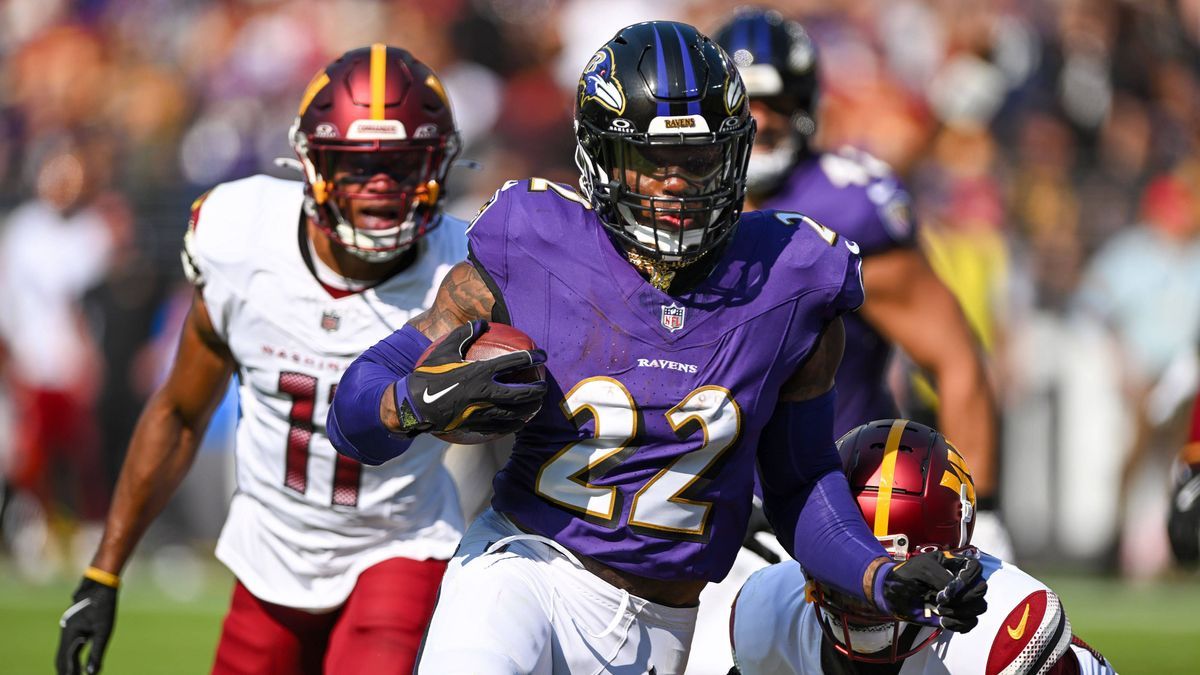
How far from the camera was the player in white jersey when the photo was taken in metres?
4.44

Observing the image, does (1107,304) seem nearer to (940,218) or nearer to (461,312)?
(940,218)

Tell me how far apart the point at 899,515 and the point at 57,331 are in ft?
27.8

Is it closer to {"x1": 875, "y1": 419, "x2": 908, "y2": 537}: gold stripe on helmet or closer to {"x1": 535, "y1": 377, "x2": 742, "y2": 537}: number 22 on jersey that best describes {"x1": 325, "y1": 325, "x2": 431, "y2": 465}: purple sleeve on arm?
{"x1": 535, "y1": 377, "x2": 742, "y2": 537}: number 22 on jersey

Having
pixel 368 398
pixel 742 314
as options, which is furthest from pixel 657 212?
pixel 368 398

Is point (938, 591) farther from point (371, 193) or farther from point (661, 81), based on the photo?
point (371, 193)

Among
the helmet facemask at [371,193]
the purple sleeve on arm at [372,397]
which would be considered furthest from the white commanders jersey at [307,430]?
the purple sleeve on arm at [372,397]

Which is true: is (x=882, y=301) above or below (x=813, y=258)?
below

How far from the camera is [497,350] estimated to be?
3.19 m

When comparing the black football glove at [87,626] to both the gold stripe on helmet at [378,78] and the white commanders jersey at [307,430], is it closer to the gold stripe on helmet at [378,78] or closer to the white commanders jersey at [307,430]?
the white commanders jersey at [307,430]

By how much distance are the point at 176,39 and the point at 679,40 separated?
9995 millimetres

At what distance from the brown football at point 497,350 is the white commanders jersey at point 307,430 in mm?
Result: 1214

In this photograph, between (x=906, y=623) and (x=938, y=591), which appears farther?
(x=906, y=623)

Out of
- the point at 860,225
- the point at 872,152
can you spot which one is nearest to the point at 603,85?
the point at 860,225

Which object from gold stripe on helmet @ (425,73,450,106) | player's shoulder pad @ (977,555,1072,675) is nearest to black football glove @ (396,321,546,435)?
player's shoulder pad @ (977,555,1072,675)
